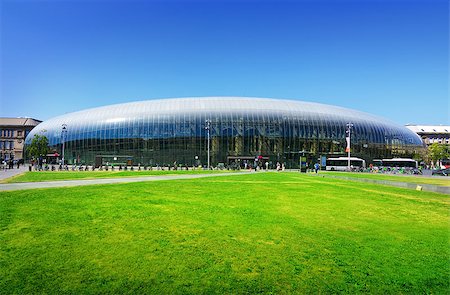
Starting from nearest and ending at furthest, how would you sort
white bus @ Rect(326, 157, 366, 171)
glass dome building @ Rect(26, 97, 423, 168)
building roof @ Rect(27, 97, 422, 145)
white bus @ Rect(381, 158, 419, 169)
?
white bus @ Rect(326, 157, 366, 171) < white bus @ Rect(381, 158, 419, 169) < glass dome building @ Rect(26, 97, 423, 168) < building roof @ Rect(27, 97, 422, 145)

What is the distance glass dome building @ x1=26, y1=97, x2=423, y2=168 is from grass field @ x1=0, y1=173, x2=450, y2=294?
248 feet

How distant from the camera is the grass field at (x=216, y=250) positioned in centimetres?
619

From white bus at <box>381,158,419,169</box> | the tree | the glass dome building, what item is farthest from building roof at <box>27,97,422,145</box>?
white bus at <box>381,158,419,169</box>

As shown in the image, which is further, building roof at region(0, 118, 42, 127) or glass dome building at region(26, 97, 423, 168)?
building roof at region(0, 118, 42, 127)

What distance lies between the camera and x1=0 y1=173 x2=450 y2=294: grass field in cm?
619

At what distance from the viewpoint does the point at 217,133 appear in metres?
88.6

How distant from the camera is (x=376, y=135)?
98.8 metres

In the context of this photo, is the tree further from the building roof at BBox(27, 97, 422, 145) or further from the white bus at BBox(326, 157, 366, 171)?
the white bus at BBox(326, 157, 366, 171)

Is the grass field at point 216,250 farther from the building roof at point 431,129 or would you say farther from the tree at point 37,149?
the building roof at point 431,129

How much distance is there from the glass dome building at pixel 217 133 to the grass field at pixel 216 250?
75.6 m

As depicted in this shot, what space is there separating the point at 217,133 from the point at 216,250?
81.3 metres

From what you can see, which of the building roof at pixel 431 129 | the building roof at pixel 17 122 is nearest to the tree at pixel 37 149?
the building roof at pixel 17 122

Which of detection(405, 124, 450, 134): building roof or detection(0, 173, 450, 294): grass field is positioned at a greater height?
detection(405, 124, 450, 134): building roof

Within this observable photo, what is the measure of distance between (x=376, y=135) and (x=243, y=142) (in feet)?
143
